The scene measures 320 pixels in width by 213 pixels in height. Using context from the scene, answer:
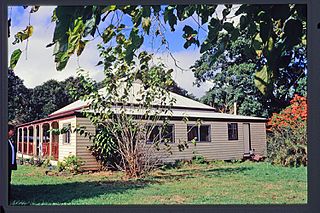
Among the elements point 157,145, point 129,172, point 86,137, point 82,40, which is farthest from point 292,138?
point 82,40

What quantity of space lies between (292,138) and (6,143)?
8.78 feet

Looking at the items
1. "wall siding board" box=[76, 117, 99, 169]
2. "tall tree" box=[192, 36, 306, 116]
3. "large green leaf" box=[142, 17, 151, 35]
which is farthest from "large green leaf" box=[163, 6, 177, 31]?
"wall siding board" box=[76, 117, 99, 169]

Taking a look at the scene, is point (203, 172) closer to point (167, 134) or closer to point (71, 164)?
point (167, 134)

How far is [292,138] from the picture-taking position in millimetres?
3889

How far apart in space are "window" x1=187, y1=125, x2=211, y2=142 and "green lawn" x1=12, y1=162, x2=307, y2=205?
264 mm

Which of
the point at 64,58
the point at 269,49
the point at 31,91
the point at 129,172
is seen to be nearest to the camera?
the point at 269,49

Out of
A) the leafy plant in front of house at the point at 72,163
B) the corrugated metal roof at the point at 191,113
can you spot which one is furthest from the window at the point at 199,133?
the leafy plant in front of house at the point at 72,163

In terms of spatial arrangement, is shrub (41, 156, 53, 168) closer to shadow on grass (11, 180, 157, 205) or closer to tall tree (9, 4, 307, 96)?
shadow on grass (11, 180, 157, 205)

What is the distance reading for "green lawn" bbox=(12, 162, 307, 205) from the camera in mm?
4016

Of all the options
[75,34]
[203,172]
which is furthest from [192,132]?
[75,34]

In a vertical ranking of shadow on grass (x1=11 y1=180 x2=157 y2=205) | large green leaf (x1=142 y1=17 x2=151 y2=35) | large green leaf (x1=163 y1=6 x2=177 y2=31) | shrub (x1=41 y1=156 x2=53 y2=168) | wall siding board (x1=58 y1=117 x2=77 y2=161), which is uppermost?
large green leaf (x1=142 y1=17 x2=151 y2=35)

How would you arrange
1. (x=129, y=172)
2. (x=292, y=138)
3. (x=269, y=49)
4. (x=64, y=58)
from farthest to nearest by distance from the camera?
(x=129, y=172)
(x=292, y=138)
(x=64, y=58)
(x=269, y=49)

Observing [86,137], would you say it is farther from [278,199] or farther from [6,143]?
[6,143]

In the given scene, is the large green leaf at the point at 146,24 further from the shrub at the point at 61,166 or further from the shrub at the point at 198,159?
the shrub at the point at 61,166
